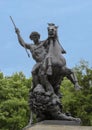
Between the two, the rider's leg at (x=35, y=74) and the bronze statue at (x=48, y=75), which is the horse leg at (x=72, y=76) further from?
the rider's leg at (x=35, y=74)

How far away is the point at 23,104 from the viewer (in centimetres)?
4900

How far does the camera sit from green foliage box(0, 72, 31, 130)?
47531mm

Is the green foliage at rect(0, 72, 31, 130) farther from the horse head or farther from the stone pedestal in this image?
the stone pedestal

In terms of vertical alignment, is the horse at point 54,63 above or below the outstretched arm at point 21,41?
below

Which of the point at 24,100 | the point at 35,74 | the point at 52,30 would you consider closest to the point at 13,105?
the point at 24,100

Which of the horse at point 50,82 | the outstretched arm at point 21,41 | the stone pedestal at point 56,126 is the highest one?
the outstretched arm at point 21,41

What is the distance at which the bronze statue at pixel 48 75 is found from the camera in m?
19.4

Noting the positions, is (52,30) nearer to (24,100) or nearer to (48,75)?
(48,75)

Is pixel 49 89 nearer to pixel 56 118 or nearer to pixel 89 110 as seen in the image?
pixel 56 118

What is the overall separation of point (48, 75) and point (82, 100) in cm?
2432

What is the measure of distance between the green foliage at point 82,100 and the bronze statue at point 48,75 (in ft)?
73.7

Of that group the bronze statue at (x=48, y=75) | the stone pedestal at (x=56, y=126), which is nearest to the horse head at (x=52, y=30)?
the bronze statue at (x=48, y=75)

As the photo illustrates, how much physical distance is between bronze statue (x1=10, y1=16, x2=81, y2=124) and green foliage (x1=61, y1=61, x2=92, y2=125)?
73.7ft

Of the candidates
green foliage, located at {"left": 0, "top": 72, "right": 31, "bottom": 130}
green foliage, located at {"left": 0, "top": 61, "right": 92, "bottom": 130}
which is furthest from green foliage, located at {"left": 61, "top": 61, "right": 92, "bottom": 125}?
green foliage, located at {"left": 0, "top": 72, "right": 31, "bottom": 130}
